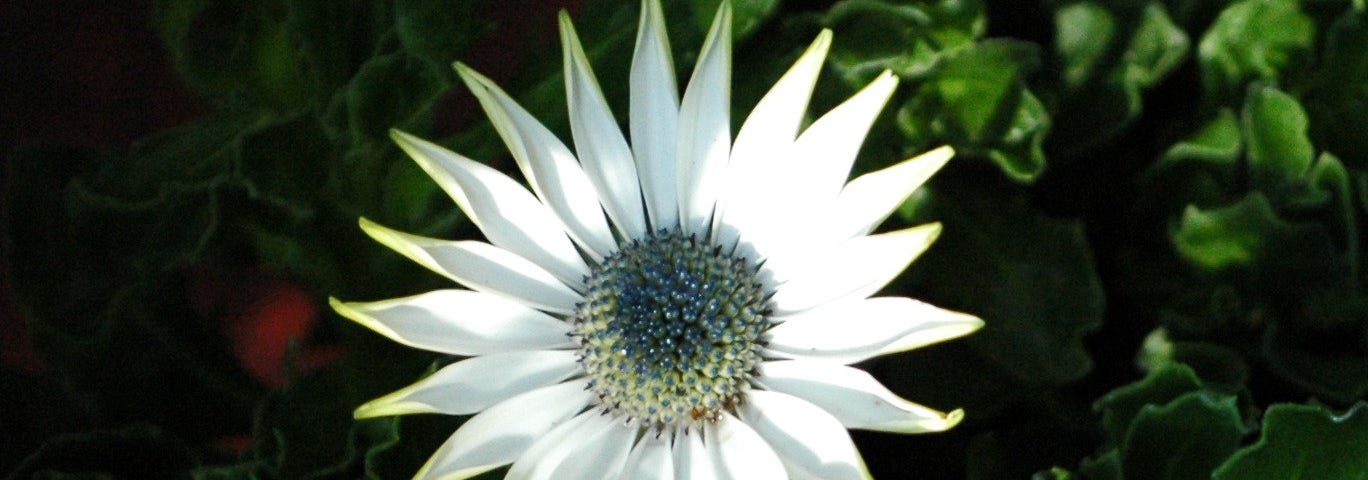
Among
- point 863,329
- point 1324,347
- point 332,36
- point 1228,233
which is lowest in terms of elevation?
point 1324,347

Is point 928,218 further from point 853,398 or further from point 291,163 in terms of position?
point 291,163

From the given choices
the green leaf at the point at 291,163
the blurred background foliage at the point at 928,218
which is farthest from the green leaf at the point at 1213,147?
the green leaf at the point at 291,163

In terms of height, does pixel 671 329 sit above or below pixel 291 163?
below

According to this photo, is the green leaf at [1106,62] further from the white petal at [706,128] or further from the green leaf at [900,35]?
the white petal at [706,128]

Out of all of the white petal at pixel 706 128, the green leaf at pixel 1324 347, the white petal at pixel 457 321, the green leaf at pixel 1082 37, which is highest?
the white petal at pixel 706 128

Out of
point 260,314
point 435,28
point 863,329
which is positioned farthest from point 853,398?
point 260,314

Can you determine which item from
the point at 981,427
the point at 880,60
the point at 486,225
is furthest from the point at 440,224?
the point at 981,427
